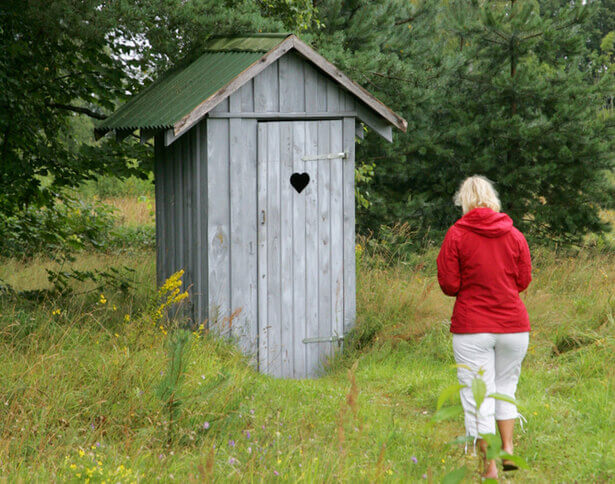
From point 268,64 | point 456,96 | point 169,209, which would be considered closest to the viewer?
point 268,64

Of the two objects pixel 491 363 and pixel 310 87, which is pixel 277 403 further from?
pixel 310 87

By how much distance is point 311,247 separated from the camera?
23.4 ft

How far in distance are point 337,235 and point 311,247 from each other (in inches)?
12.4

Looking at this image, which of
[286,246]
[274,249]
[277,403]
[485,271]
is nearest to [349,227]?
[286,246]

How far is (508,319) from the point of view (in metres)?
4.48

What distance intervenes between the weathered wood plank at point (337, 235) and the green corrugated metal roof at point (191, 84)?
3.43ft

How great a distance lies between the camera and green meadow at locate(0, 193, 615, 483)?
3.89 m

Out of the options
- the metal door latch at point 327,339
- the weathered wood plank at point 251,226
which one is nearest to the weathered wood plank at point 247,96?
the weathered wood plank at point 251,226

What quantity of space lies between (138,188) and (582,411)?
56.5ft

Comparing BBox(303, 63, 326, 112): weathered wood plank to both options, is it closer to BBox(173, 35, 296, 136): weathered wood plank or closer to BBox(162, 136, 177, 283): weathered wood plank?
BBox(173, 35, 296, 136): weathered wood plank

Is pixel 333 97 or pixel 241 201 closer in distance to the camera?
pixel 241 201

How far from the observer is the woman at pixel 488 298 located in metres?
4.50

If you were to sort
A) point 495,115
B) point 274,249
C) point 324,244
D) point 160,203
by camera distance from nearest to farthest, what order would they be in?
point 274,249, point 324,244, point 160,203, point 495,115

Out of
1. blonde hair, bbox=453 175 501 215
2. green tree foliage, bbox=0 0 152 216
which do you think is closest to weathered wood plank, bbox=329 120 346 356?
green tree foliage, bbox=0 0 152 216
